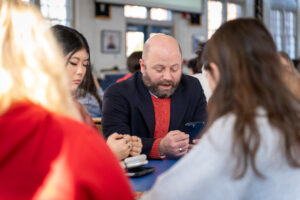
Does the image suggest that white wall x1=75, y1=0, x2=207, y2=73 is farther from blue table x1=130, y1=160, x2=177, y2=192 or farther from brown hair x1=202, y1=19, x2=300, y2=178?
brown hair x1=202, y1=19, x2=300, y2=178

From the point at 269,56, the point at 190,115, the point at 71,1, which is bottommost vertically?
the point at 190,115

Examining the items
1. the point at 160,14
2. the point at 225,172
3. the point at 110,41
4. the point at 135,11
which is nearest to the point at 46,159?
the point at 225,172

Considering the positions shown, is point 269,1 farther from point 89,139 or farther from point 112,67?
point 89,139

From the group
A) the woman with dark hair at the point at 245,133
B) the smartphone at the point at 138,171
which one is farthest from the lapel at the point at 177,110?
the woman with dark hair at the point at 245,133

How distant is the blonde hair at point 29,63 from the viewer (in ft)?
2.85

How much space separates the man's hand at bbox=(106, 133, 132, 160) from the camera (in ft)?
6.34

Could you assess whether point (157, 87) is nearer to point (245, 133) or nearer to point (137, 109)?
point (137, 109)

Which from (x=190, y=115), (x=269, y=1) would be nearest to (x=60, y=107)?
(x=190, y=115)

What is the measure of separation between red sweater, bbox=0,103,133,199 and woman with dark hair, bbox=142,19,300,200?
295mm

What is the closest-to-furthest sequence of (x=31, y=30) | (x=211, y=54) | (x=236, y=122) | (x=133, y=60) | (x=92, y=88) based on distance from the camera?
(x=31, y=30) < (x=236, y=122) < (x=211, y=54) < (x=92, y=88) < (x=133, y=60)

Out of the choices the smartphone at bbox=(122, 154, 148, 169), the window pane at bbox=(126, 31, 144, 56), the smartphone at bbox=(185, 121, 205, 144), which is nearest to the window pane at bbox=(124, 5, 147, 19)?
the window pane at bbox=(126, 31, 144, 56)

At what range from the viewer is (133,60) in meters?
4.53

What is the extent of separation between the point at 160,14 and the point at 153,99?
9.34m

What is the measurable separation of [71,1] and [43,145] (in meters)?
9.32
